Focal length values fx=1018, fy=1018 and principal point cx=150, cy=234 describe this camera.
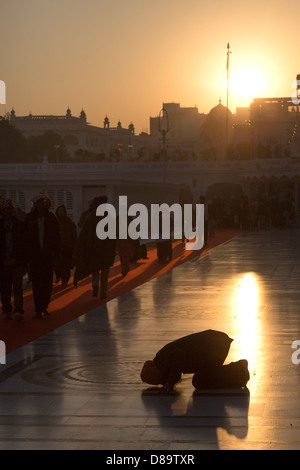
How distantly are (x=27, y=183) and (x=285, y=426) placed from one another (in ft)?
111

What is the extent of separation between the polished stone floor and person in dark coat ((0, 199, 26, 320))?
915 millimetres

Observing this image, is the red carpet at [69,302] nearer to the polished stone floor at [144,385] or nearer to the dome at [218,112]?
the polished stone floor at [144,385]

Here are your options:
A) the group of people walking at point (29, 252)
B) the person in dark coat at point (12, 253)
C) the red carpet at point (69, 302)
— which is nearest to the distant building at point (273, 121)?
the red carpet at point (69, 302)

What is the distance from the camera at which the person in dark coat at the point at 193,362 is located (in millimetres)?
9250

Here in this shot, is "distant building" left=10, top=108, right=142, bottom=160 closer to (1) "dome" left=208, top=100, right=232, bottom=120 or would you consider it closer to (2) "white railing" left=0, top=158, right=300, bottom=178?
(1) "dome" left=208, top=100, right=232, bottom=120

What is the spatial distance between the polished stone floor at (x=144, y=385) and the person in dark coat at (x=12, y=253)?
91cm

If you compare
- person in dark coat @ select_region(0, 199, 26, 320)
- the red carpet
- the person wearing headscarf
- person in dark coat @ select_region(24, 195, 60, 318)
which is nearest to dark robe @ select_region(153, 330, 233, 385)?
the red carpet

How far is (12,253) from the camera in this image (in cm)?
1423

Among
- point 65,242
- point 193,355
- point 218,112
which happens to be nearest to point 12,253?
point 65,242

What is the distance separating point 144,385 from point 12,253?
16.7 feet

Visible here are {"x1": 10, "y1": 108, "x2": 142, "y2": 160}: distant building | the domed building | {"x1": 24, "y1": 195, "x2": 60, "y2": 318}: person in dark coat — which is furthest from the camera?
{"x1": 10, "y1": 108, "x2": 142, "y2": 160}: distant building

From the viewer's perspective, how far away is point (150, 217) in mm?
42250

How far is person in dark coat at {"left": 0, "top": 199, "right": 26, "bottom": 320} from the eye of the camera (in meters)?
14.2
